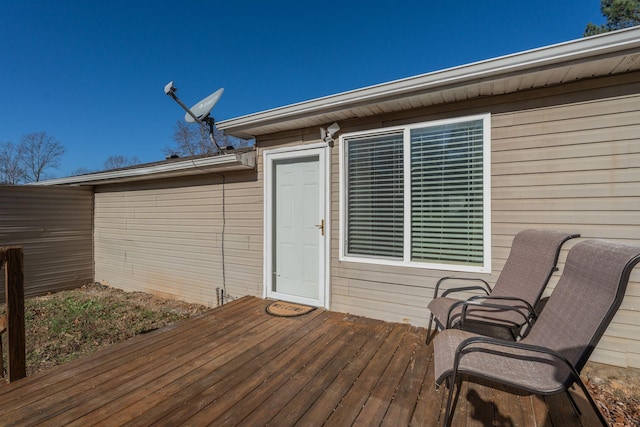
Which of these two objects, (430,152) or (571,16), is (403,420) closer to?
(430,152)

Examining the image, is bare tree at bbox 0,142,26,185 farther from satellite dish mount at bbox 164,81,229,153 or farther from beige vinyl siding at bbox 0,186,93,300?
satellite dish mount at bbox 164,81,229,153

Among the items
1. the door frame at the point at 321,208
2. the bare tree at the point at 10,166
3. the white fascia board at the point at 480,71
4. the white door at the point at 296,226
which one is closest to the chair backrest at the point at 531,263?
the white fascia board at the point at 480,71

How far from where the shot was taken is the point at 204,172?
16.5 ft

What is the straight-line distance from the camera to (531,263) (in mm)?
2287

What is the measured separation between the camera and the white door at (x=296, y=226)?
3.81 meters

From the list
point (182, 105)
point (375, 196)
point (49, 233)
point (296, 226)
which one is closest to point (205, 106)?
point (182, 105)

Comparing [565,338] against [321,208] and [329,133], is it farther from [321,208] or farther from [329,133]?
[329,133]

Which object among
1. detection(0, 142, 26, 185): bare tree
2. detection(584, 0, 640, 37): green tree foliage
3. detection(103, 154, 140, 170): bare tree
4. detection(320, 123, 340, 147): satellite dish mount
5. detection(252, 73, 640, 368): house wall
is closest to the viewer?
detection(252, 73, 640, 368): house wall

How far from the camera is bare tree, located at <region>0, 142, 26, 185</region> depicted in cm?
1622

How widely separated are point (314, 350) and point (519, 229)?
230 centimetres

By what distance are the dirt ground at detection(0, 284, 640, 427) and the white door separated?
6.57 feet

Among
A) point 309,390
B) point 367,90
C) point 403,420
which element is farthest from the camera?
point 367,90

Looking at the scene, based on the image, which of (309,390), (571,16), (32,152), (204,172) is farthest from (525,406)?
(32,152)

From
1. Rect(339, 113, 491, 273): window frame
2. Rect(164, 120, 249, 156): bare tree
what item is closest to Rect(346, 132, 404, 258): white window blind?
Rect(339, 113, 491, 273): window frame
